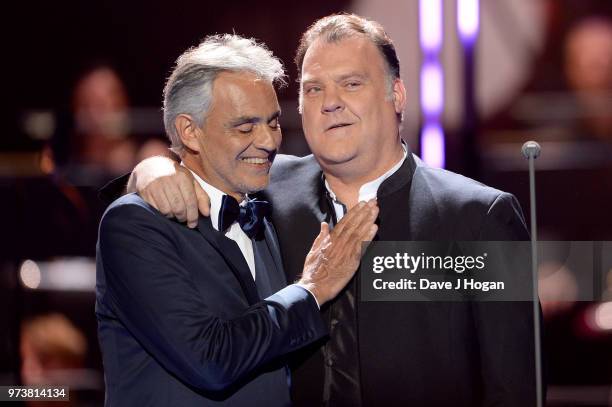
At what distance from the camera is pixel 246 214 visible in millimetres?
1839

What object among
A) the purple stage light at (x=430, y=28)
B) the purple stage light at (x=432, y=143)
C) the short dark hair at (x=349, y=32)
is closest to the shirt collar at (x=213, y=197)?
the short dark hair at (x=349, y=32)

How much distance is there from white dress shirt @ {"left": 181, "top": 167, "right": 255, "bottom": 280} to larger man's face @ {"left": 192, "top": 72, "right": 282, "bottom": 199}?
0.05 feet

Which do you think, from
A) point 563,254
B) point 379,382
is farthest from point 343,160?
point 563,254

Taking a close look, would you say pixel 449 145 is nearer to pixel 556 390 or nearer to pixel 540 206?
pixel 540 206

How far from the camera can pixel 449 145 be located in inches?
128

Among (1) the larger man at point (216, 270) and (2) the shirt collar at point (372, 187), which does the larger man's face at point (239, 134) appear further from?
(2) the shirt collar at point (372, 187)

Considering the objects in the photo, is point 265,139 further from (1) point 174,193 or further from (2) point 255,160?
(1) point 174,193

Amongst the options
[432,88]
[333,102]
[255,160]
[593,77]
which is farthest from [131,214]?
[593,77]

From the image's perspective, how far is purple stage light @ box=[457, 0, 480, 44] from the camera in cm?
308

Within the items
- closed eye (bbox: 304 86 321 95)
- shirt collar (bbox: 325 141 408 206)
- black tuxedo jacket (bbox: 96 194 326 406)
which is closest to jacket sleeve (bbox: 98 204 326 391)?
black tuxedo jacket (bbox: 96 194 326 406)

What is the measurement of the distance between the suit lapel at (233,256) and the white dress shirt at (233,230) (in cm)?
5

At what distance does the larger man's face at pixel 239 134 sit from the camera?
182 centimetres

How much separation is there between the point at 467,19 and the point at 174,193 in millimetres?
1712

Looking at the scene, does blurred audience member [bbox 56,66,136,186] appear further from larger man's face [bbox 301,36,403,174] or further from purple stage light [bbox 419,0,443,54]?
larger man's face [bbox 301,36,403,174]
